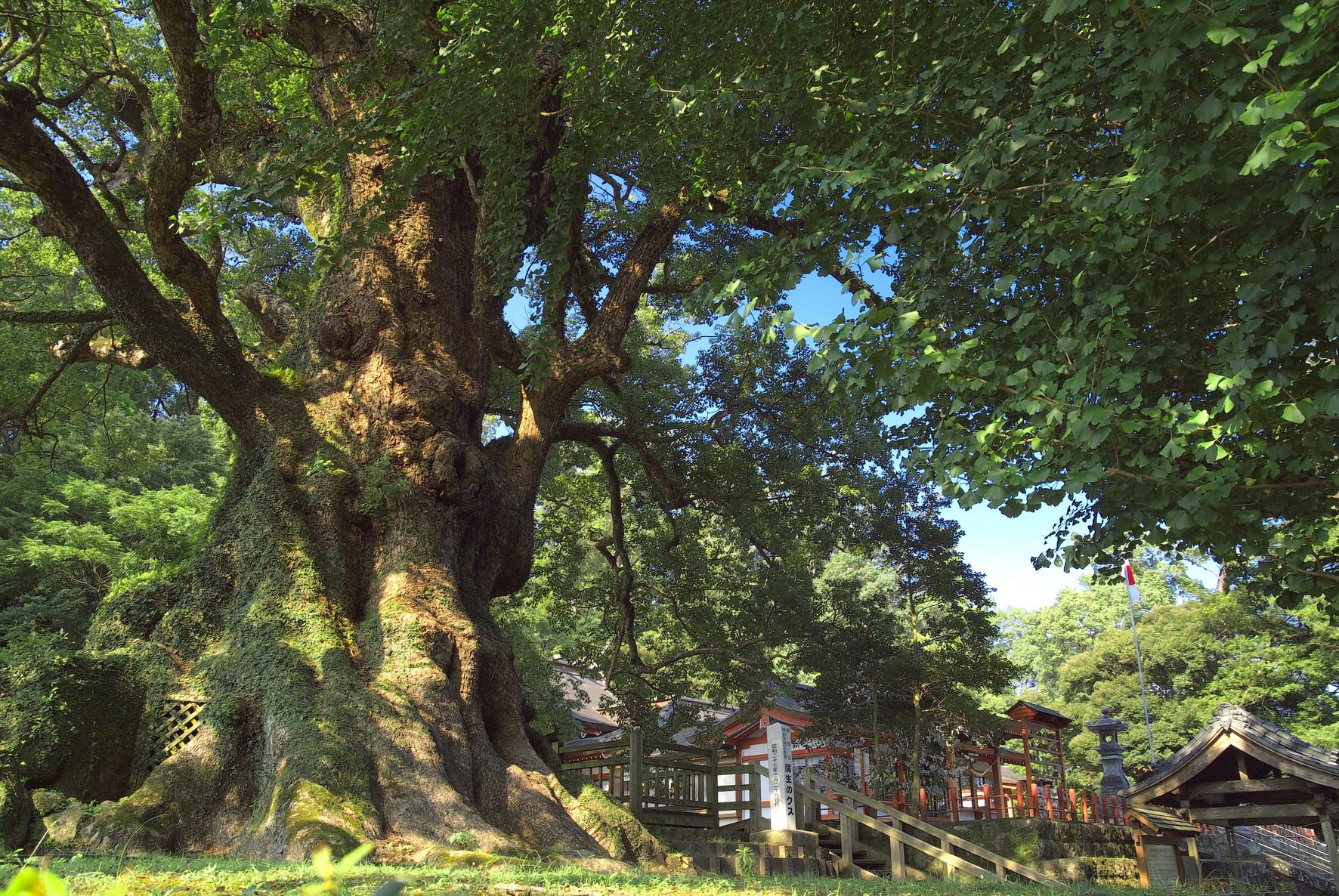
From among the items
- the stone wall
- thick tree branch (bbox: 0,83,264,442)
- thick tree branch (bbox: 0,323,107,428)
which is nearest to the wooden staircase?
the stone wall

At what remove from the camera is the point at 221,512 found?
340 inches

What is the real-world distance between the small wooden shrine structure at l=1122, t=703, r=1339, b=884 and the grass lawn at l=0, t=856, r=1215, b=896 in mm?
6107

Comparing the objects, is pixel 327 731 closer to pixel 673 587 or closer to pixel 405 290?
pixel 405 290

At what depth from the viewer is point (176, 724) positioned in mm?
7223

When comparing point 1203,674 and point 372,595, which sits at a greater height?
point 1203,674

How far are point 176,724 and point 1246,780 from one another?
41.2 feet

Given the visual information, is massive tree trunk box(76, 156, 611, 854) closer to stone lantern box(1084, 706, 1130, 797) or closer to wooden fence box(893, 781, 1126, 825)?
wooden fence box(893, 781, 1126, 825)

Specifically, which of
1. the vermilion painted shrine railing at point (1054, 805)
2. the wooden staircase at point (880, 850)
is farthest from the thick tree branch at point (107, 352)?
the vermilion painted shrine railing at point (1054, 805)

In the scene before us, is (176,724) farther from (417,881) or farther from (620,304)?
(620,304)

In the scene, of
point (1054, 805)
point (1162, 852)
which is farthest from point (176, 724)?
point (1054, 805)

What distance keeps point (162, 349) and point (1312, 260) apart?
27.6ft

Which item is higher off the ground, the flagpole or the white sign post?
the flagpole

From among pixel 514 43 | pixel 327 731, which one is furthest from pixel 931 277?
pixel 327 731

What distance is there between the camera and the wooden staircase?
34.9 ft
